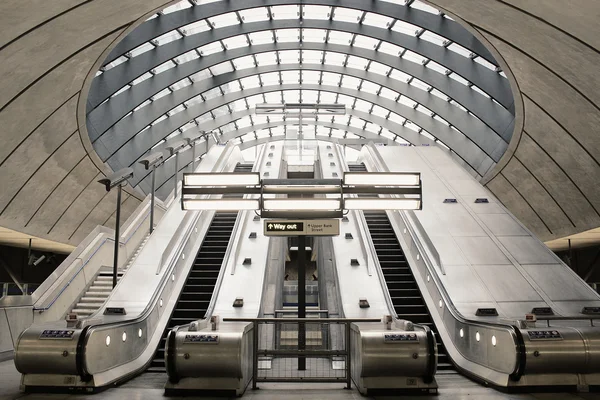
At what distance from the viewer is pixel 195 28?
83.4ft

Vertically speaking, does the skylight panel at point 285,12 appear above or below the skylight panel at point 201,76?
above

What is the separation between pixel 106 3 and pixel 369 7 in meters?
15.2

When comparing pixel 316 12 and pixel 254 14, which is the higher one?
pixel 316 12

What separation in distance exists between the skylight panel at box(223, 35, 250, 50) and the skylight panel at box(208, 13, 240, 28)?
1892 millimetres

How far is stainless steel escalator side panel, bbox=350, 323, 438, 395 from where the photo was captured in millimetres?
7039

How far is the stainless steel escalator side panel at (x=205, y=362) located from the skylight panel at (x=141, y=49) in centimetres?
1974

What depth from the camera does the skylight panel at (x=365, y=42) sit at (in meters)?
28.2

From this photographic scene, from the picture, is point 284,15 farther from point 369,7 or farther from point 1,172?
point 1,172

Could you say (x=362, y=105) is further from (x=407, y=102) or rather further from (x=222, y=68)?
(x=222, y=68)

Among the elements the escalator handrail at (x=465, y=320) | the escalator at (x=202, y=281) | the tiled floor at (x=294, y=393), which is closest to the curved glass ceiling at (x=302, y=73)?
the escalator at (x=202, y=281)

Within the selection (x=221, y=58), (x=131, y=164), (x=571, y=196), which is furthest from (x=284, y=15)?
(x=571, y=196)

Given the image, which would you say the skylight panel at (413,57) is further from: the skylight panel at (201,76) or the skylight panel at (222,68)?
the skylight panel at (201,76)

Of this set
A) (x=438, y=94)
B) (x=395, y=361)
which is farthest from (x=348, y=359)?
(x=438, y=94)

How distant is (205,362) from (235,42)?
2460 centimetres
